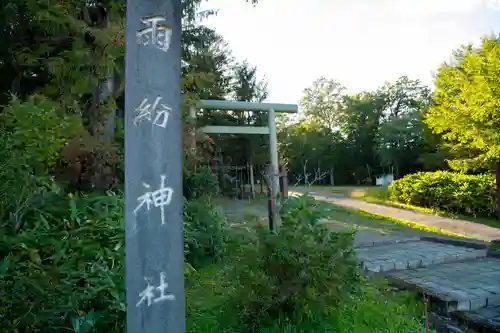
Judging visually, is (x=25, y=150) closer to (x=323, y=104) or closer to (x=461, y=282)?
(x=461, y=282)

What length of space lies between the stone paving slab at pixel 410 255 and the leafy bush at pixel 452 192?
4.71 metres

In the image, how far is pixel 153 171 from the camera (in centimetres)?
148

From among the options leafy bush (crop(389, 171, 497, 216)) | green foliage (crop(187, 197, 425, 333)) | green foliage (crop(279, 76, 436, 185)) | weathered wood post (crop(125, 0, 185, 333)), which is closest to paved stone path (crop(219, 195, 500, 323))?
green foliage (crop(187, 197, 425, 333))

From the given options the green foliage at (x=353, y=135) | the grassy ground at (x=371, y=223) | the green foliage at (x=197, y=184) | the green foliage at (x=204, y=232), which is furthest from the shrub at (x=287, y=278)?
the green foliage at (x=353, y=135)

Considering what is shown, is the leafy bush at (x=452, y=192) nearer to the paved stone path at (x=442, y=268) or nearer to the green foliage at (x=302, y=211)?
the paved stone path at (x=442, y=268)

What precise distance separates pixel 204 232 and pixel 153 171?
13.8 ft

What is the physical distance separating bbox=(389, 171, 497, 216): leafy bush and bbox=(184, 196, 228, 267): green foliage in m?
8.17

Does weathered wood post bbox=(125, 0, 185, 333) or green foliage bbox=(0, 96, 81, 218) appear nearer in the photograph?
weathered wood post bbox=(125, 0, 185, 333)

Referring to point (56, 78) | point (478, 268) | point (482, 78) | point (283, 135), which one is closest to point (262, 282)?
point (478, 268)

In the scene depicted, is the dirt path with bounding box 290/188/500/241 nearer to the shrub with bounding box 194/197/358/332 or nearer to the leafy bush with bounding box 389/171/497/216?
the leafy bush with bounding box 389/171/497/216

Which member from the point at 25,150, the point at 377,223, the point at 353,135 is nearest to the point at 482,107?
the point at 377,223

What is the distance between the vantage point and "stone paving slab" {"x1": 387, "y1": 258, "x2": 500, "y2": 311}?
3.93m

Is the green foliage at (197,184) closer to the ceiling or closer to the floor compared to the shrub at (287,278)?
closer to the ceiling

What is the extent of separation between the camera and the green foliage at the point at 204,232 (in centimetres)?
530
